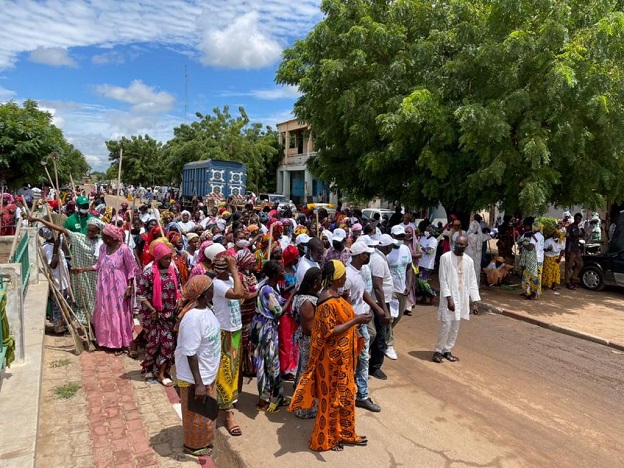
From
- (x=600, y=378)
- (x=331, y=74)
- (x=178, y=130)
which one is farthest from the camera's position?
(x=178, y=130)

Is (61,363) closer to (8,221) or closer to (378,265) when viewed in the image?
(378,265)

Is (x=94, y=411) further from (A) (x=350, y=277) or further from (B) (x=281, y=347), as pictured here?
(A) (x=350, y=277)

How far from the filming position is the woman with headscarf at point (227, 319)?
13.8ft

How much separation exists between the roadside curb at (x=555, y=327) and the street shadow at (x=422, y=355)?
297cm

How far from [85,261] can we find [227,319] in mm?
2964

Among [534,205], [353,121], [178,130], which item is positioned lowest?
[534,205]

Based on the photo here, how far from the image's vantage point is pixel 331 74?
11430 millimetres

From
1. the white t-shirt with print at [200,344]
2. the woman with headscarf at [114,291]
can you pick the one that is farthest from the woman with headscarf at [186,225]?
the white t-shirt with print at [200,344]

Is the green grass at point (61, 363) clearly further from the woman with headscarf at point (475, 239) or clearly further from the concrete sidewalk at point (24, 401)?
the woman with headscarf at point (475, 239)

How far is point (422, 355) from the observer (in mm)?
6703

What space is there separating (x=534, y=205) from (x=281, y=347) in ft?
21.1

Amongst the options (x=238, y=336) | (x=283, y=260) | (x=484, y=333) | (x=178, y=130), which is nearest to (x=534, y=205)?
(x=484, y=333)

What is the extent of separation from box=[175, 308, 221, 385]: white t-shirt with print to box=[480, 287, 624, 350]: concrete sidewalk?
265 inches

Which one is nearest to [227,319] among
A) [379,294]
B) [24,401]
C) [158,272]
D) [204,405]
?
[204,405]
